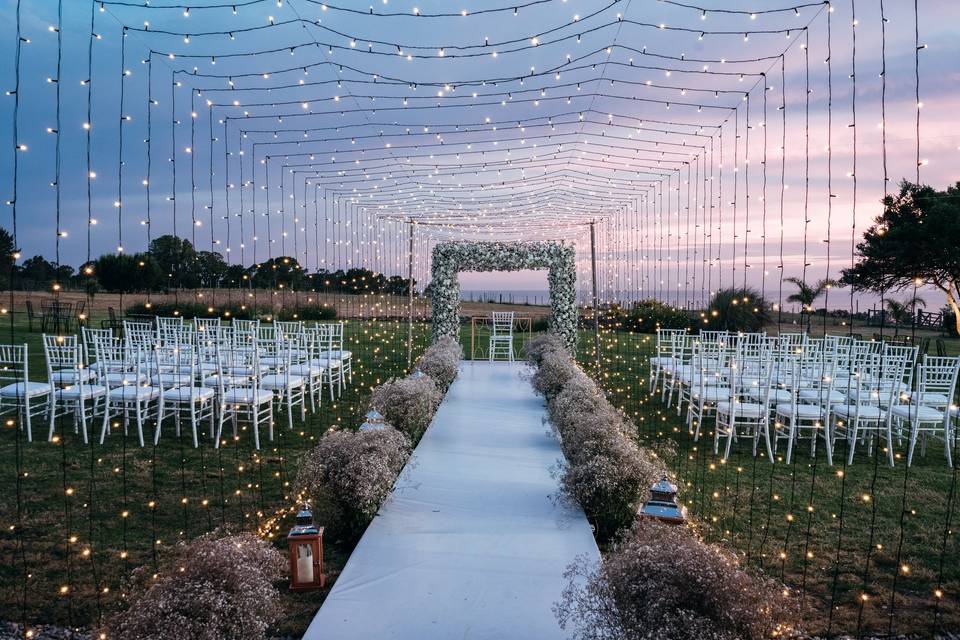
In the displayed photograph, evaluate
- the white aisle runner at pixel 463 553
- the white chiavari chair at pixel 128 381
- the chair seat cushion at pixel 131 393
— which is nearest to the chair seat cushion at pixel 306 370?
the white chiavari chair at pixel 128 381

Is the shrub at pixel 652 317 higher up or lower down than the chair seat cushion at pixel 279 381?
higher up

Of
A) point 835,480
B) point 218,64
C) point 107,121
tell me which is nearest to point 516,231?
point 218,64

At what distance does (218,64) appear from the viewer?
23.9ft

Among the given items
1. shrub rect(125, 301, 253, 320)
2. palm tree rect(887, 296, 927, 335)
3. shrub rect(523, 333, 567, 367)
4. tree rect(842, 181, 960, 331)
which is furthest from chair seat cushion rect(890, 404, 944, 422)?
shrub rect(125, 301, 253, 320)

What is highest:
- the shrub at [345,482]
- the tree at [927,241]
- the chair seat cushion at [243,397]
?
the tree at [927,241]

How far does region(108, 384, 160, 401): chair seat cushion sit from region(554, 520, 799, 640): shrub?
491cm

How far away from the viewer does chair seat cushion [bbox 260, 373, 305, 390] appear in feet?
21.8

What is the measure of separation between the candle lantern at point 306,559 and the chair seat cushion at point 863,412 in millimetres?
4542

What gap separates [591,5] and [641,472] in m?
4.66

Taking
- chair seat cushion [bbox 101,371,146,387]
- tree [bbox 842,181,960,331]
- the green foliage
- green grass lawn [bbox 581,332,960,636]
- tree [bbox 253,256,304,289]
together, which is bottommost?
green grass lawn [bbox 581,332,960,636]

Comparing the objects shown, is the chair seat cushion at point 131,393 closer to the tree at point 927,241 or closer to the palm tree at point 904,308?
the palm tree at point 904,308

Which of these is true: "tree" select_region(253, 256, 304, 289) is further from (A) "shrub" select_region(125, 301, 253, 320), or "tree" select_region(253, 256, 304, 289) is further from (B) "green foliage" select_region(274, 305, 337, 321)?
(B) "green foliage" select_region(274, 305, 337, 321)

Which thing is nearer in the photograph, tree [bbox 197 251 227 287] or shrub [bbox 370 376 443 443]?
shrub [bbox 370 376 443 443]

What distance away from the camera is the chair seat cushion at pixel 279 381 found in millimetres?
6658
